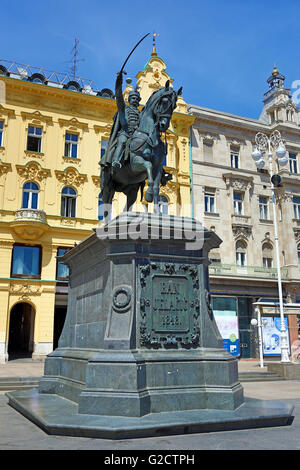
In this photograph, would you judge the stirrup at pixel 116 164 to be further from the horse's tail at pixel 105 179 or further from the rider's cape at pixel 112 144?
the horse's tail at pixel 105 179

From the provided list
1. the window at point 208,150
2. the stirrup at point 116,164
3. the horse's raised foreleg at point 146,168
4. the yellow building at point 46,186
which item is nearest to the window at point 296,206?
the window at point 208,150

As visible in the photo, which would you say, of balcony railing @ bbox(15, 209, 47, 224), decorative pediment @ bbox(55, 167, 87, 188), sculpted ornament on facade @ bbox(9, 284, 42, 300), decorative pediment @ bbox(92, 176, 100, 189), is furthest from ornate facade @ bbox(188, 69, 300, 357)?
sculpted ornament on facade @ bbox(9, 284, 42, 300)

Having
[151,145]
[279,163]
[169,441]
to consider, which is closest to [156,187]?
[151,145]

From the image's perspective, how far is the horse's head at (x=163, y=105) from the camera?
7.52 meters

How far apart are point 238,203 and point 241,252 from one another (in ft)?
12.1

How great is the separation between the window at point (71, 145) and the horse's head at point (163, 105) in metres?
20.9

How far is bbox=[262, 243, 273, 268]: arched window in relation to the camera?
31.3m

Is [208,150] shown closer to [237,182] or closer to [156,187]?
[237,182]

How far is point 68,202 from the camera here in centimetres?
2691

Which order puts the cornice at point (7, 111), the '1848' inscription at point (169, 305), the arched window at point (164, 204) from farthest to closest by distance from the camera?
the arched window at point (164, 204) < the cornice at point (7, 111) < the '1848' inscription at point (169, 305)

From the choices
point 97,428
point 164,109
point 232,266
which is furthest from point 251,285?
point 97,428

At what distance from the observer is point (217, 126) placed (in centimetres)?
3216

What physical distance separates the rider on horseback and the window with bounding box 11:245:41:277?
1807cm

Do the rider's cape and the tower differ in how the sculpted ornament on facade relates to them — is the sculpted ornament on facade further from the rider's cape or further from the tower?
the tower
